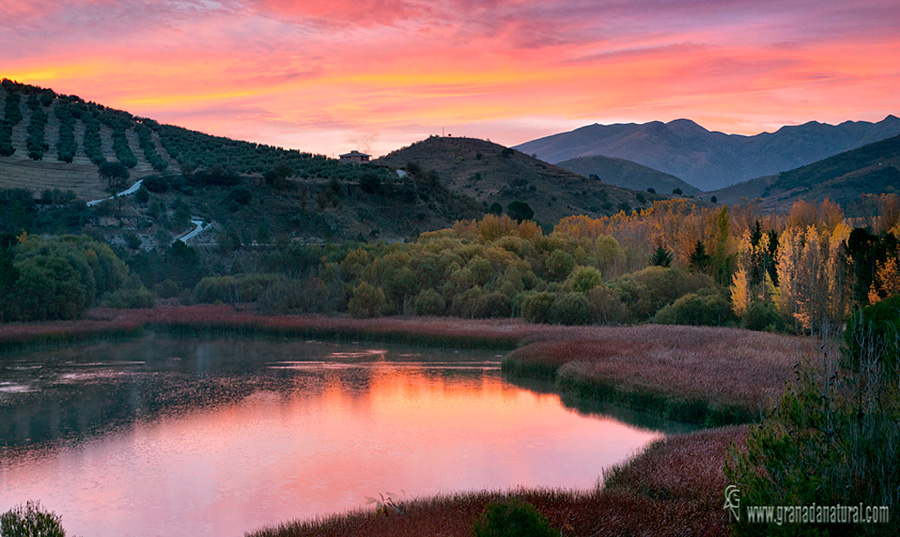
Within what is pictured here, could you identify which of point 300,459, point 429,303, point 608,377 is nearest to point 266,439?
point 300,459

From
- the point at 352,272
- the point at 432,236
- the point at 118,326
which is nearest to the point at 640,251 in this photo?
the point at 432,236

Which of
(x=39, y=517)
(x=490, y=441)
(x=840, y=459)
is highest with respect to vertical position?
(x=840, y=459)

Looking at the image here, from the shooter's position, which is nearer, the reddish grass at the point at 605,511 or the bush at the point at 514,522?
the bush at the point at 514,522

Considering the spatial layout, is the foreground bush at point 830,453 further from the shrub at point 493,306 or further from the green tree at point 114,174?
the green tree at point 114,174

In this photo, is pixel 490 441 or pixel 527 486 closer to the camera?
pixel 527 486

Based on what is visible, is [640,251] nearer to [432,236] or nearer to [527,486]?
[432,236]

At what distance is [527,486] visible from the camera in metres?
15.1

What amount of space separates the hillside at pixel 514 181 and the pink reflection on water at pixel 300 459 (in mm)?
76077

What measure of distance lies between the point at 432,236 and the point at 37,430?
4386cm

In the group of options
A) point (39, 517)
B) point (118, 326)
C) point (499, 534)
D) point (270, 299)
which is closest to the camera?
point (499, 534)

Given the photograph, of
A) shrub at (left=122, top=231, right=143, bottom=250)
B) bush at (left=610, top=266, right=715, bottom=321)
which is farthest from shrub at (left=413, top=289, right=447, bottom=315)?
shrub at (left=122, top=231, right=143, bottom=250)

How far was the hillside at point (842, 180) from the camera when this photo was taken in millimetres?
110438

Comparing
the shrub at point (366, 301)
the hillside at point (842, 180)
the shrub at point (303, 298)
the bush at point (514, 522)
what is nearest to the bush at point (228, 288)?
the shrub at point (303, 298)

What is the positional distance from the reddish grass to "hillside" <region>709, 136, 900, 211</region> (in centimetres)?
9046
